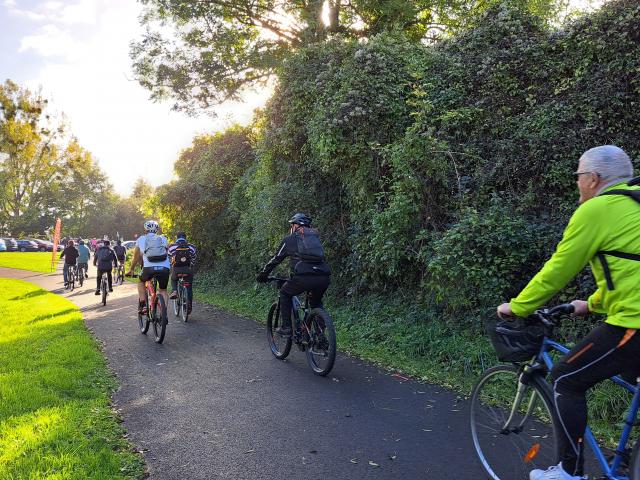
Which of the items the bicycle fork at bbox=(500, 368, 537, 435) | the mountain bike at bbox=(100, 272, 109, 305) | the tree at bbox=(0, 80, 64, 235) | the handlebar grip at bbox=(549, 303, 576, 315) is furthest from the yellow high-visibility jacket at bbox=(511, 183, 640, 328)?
the tree at bbox=(0, 80, 64, 235)

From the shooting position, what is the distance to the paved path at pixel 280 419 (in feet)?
12.3

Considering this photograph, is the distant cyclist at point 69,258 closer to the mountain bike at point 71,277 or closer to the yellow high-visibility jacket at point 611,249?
the mountain bike at point 71,277

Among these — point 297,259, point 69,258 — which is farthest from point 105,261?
point 297,259

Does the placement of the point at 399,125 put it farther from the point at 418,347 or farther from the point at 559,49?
the point at 418,347

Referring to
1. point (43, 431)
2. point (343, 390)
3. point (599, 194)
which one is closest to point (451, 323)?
point (343, 390)

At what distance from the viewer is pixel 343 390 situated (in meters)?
5.65

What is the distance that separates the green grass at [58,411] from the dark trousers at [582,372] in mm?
3012

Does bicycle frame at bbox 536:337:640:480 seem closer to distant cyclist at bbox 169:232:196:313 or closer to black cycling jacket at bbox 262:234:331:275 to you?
black cycling jacket at bbox 262:234:331:275

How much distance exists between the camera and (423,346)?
23.7ft

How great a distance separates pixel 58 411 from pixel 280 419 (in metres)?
2.29

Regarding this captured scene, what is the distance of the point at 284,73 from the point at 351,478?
10.4m

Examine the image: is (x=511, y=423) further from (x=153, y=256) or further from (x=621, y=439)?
(x=153, y=256)

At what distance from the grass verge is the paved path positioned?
1.56 feet

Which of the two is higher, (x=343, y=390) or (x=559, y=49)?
(x=559, y=49)
